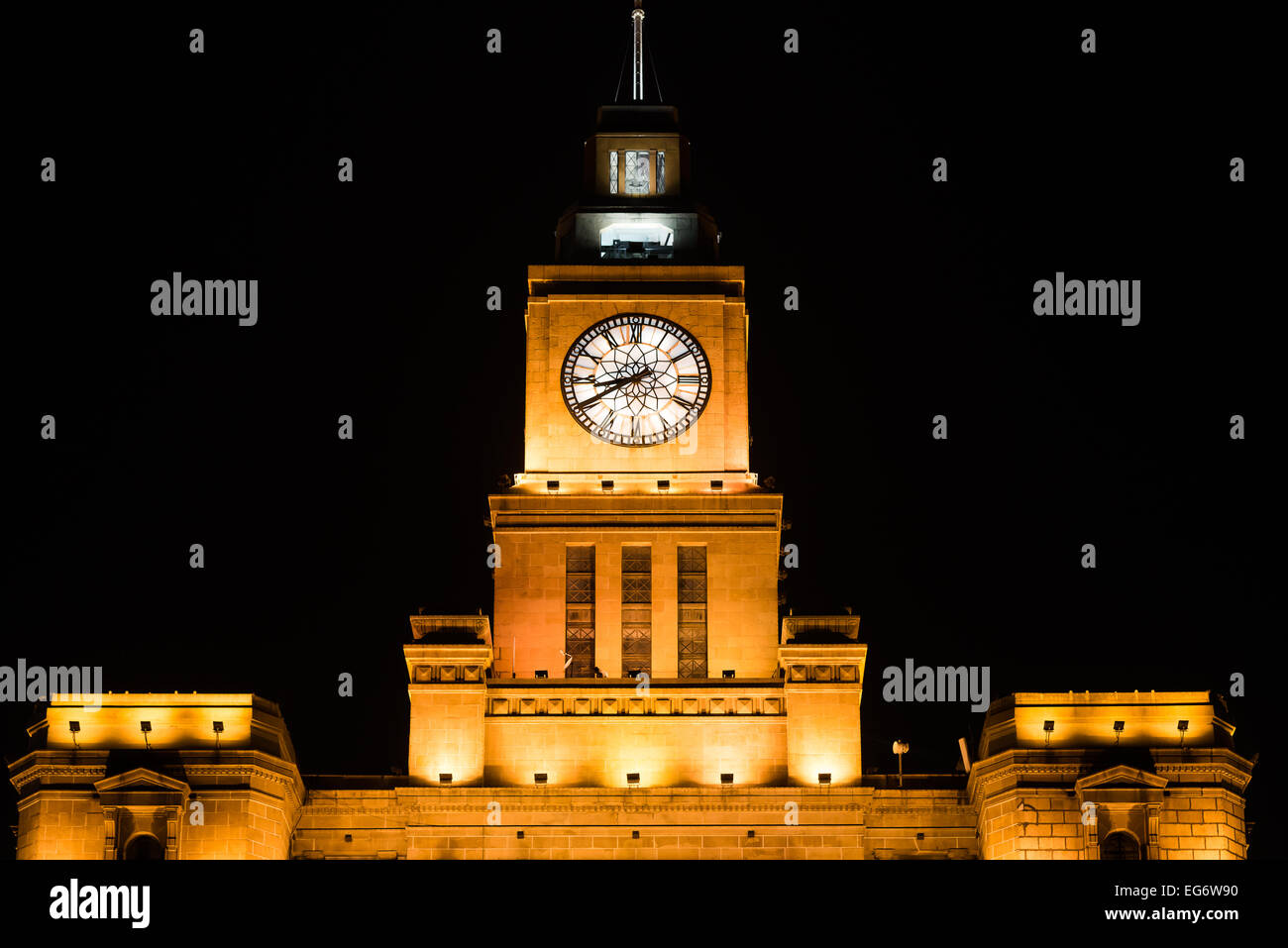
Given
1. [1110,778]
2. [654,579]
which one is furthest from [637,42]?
[1110,778]

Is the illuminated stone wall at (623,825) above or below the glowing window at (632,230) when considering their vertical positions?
below

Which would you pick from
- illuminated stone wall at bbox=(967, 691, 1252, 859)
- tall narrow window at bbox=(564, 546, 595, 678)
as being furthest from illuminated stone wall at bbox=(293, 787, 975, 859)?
tall narrow window at bbox=(564, 546, 595, 678)

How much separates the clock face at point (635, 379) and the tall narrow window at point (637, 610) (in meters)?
5.13

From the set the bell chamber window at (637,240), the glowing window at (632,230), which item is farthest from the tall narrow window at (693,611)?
the glowing window at (632,230)

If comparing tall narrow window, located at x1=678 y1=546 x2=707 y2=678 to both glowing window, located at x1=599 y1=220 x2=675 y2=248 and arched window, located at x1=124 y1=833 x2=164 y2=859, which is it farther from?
arched window, located at x1=124 y1=833 x2=164 y2=859

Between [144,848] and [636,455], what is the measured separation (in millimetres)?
28375

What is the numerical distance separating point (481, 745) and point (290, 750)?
6777 mm

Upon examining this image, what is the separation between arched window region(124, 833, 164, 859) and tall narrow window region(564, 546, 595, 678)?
19.5 m

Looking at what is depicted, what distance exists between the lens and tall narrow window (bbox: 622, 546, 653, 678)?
120m

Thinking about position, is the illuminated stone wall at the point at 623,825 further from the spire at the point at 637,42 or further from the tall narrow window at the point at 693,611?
the spire at the point at 637,42

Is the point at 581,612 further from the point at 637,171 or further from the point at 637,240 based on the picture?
the point at 637,171

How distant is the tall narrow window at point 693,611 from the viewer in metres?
120

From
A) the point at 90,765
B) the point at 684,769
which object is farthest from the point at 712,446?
the point at 90,765
